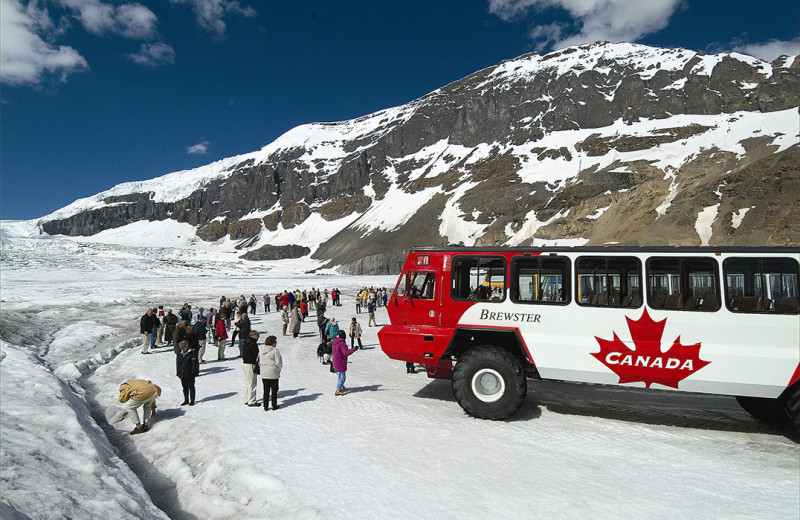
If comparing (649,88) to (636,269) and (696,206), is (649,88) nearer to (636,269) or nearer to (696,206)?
(696,206)

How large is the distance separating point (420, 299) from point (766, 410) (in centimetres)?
703

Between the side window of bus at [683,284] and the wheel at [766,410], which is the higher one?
the side window of bus at [683,284]

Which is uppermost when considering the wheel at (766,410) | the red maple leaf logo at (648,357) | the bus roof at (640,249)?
the bus roof at (640,249)

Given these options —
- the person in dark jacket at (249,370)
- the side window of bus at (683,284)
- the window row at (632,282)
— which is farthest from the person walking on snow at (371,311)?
the side window of bus at (683,284)

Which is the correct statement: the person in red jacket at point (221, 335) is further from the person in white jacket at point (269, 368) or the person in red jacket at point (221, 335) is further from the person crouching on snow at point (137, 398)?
the person in white jacket at point (269, 368)

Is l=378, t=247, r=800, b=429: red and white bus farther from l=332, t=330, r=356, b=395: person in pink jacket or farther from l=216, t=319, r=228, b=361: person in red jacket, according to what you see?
l=216, t=319, r=228, b=361: person in red jacket

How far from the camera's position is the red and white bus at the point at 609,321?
7.12 m

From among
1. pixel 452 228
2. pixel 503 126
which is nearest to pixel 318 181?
pixel 503 126

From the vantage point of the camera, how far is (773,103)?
9944cm

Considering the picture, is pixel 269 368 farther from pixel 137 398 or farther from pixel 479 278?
pixel 479 278

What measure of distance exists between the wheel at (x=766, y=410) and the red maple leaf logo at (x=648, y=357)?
215 centimetres

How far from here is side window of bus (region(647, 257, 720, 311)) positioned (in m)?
7.41

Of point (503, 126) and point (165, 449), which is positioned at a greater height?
point (503, 126)

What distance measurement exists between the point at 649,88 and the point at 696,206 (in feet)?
294
